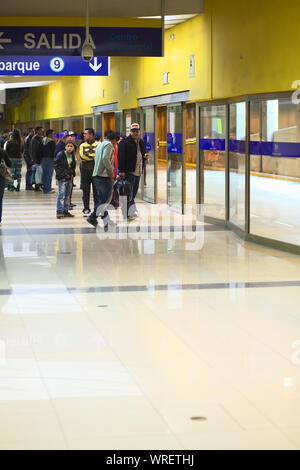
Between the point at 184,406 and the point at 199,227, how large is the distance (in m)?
9.37

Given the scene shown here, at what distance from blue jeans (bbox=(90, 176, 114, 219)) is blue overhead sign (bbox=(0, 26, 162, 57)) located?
2.02 meters

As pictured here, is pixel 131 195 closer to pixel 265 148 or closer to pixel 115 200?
pixel 115 200

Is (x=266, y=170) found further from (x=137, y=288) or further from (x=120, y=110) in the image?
(x=120, y=110)

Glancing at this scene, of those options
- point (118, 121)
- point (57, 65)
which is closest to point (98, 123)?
point (118, 121)

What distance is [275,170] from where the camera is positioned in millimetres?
11508

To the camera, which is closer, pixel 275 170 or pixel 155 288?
pixel 155 288

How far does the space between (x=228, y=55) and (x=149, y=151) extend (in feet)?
20.0

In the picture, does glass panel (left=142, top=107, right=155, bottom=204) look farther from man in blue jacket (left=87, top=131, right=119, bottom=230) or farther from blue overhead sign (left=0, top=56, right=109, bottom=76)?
man in blue jacket (left=87, top=131, right=119, bottom=230)

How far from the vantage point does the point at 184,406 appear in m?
4.76

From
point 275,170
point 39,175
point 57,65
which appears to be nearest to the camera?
point 275,170

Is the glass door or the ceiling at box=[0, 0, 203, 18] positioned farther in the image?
the glass door

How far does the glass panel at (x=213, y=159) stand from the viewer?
1408 centimetres

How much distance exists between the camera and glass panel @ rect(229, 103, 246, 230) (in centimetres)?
1280

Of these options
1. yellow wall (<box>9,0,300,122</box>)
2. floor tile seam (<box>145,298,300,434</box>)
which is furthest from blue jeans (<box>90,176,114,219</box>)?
floor tile seam (<box>145,298,300,434</box>)
